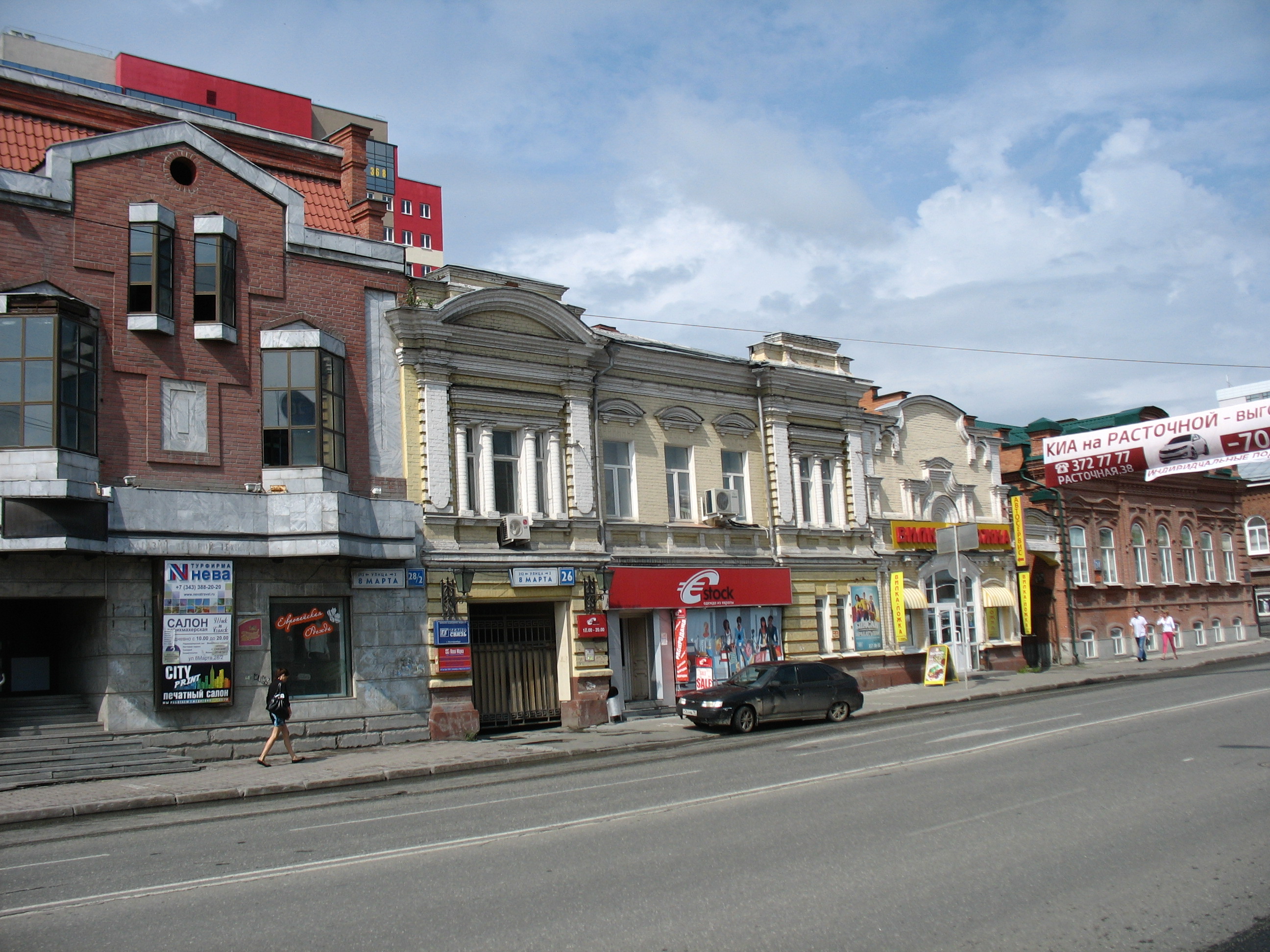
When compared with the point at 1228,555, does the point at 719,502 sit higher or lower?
higher

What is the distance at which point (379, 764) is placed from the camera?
17.4 m

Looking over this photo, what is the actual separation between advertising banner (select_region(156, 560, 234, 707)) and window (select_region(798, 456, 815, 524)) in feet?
51.7

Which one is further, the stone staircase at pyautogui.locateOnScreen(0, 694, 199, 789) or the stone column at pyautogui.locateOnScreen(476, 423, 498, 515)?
the stone column at pyautogui.locateOnScreen(476, 423, 498, 515)

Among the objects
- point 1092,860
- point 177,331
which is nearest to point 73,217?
point 177,331

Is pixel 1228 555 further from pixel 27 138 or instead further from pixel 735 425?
pixel 27 138

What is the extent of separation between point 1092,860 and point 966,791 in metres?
3.20

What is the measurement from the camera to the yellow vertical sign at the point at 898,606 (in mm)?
30109

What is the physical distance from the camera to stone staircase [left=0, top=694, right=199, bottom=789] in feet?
52.7

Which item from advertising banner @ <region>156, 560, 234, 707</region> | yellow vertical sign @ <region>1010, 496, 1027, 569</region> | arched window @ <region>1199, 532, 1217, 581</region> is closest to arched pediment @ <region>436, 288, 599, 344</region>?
advertising banner @ <region>156, 560, 234, 707</region>

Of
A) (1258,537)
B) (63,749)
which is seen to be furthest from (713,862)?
(1258,537)

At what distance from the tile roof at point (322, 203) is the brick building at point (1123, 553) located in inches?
952

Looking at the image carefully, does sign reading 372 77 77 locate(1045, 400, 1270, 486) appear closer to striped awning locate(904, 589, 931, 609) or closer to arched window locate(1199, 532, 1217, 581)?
striped awning locate(904, 589, 931, 609)

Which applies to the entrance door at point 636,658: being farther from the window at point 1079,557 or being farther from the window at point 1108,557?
the window at point 1108,557

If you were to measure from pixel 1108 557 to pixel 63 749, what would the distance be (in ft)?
116
